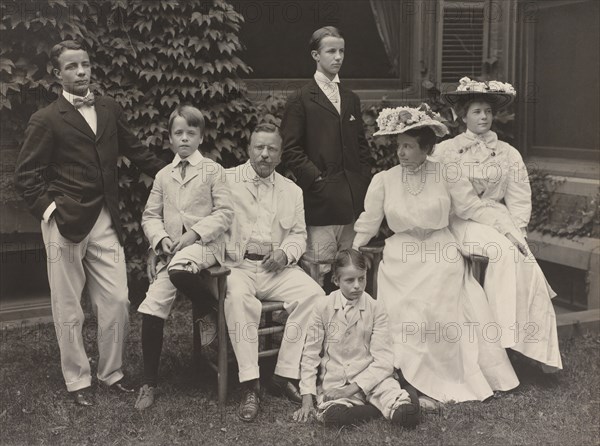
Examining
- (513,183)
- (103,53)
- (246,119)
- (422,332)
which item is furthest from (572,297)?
(103,53)

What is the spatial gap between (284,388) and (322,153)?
5.27 ft

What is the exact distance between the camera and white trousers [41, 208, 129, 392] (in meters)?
4.43

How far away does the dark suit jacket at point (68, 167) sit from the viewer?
14.3 feet

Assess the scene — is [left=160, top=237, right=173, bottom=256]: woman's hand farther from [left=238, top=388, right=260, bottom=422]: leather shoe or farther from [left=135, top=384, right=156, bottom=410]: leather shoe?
[left=238, top=388, right=260, bottom=422]: leather shoe

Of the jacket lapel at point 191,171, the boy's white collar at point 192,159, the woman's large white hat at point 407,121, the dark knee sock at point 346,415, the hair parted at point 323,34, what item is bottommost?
the dark knee sock at point 346,415

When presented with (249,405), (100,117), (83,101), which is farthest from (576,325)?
(83,101)

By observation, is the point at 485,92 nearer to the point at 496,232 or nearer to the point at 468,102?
the point at 468,102

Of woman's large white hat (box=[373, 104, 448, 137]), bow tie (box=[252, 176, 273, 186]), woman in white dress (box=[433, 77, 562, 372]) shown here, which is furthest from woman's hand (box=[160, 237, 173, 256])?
woman in white dress (box=[433, 77, 562, 372])

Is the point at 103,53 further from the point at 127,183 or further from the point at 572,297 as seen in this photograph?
the point at 572,297

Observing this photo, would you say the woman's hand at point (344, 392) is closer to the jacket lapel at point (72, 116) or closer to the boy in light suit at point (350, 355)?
the boy in light suit at point (350, 355)

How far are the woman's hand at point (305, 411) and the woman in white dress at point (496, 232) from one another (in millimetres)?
1231

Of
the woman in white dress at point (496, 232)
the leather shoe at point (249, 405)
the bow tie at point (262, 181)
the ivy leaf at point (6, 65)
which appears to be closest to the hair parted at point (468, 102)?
the woman in white dress at point (496, 232)

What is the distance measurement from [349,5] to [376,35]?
1.33 ft

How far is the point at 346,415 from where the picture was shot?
4016mm
